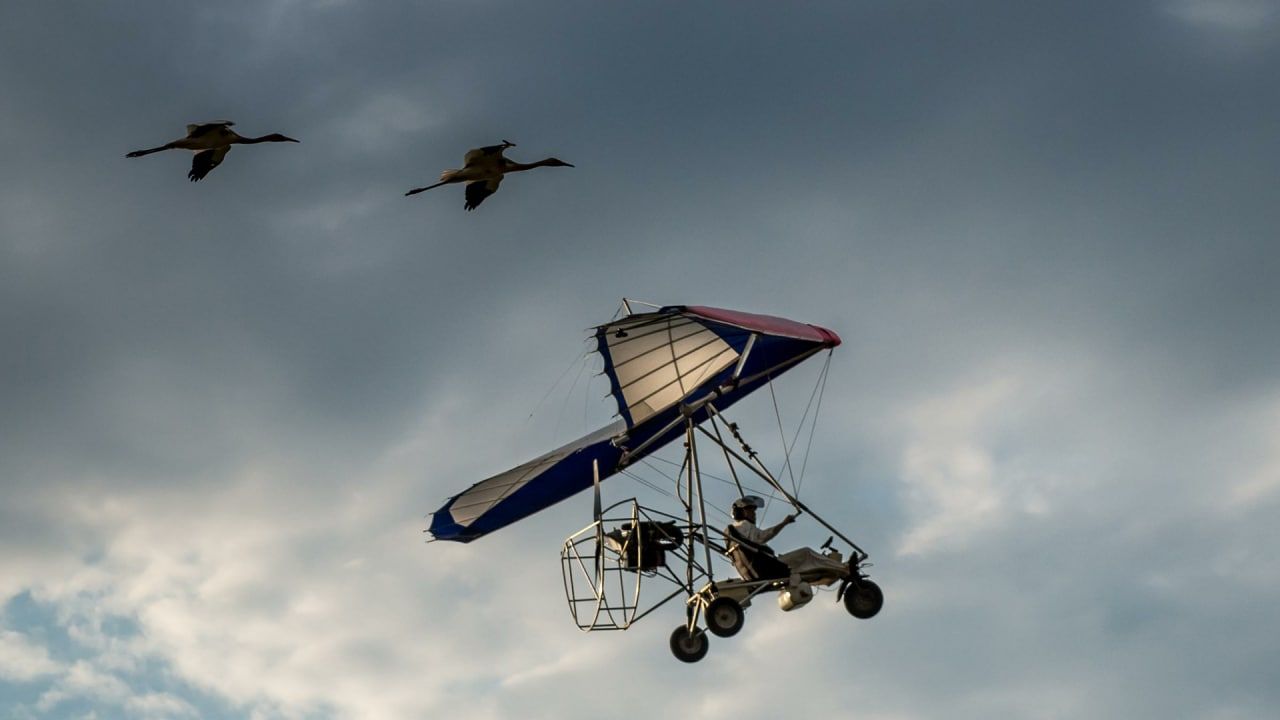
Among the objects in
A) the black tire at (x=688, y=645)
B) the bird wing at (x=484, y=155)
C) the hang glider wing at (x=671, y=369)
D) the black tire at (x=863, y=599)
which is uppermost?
the bird wing at (x=484, y=155)

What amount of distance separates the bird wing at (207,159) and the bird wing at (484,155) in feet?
20.4

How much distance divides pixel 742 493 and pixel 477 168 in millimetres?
12072

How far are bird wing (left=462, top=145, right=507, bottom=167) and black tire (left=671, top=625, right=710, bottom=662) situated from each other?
13634 millimetres

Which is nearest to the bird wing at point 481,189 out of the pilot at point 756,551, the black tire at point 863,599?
the pilot at point 756,551

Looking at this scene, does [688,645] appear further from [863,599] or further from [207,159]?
[207,159]

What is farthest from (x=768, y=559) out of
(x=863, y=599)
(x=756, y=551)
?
(x=863, y=599)

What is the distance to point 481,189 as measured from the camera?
4972cm

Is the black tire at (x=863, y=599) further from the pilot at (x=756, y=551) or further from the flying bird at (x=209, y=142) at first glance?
the flying bird at (x=209, y=142)

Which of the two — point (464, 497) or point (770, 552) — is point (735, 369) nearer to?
point (770, 552)

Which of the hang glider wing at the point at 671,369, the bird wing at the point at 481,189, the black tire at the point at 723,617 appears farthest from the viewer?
the bird wing at the point at 481,189

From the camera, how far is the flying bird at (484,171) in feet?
160

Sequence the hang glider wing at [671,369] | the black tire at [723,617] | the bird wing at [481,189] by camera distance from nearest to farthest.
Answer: the black tire at [723,617], the hang glider wing at [671,369], the bird wing at [481,189]

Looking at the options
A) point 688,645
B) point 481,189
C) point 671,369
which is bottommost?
point 688,645

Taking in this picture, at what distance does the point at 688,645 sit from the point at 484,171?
1421 cm
